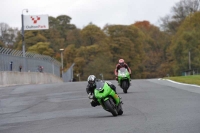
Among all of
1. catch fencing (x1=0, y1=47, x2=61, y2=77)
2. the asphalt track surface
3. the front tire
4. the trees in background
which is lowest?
the asphalt track surface

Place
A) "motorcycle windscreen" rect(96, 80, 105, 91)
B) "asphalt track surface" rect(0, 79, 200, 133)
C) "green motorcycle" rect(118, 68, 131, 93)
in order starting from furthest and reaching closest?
1. "green motorcycle" rect(118, 68, 131, 93)
2. "motorcycle windscreen" rect(96, 80, 105, 91)
3. "asphalt track surface" rect(0, 79, 200, 133)

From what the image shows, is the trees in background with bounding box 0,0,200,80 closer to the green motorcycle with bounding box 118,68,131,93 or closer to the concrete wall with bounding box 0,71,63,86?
the concrete wall with bounding box 0,71,63,86

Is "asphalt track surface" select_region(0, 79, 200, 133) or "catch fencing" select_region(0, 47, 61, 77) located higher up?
"catch fencing" select_region(0, 47, 61, 77)

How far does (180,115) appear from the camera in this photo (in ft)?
41.1

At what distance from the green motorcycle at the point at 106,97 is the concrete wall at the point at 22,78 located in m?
22.2

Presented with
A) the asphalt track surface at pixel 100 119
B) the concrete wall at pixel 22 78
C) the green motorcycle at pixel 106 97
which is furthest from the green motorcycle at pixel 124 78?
the concrete wall at pixel 22 78

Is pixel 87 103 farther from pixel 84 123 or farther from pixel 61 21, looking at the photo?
pixel 61 21

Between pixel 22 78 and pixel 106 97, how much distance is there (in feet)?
97.1

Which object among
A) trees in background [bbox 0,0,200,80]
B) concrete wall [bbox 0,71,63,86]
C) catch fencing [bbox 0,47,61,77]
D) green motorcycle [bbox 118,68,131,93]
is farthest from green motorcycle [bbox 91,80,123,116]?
trees in background [bbox 0,0,200,80]

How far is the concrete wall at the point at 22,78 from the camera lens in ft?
118

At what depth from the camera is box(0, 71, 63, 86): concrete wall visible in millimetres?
36106

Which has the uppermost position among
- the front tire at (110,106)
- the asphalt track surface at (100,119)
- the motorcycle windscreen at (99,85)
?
the motorcycle windscreen at (99,85)

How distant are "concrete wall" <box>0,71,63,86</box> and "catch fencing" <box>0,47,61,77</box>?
0.47 metres

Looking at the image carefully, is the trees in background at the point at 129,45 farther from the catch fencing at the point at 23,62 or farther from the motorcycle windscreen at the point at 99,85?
the motorcycle windscreen at the point at 99,85
